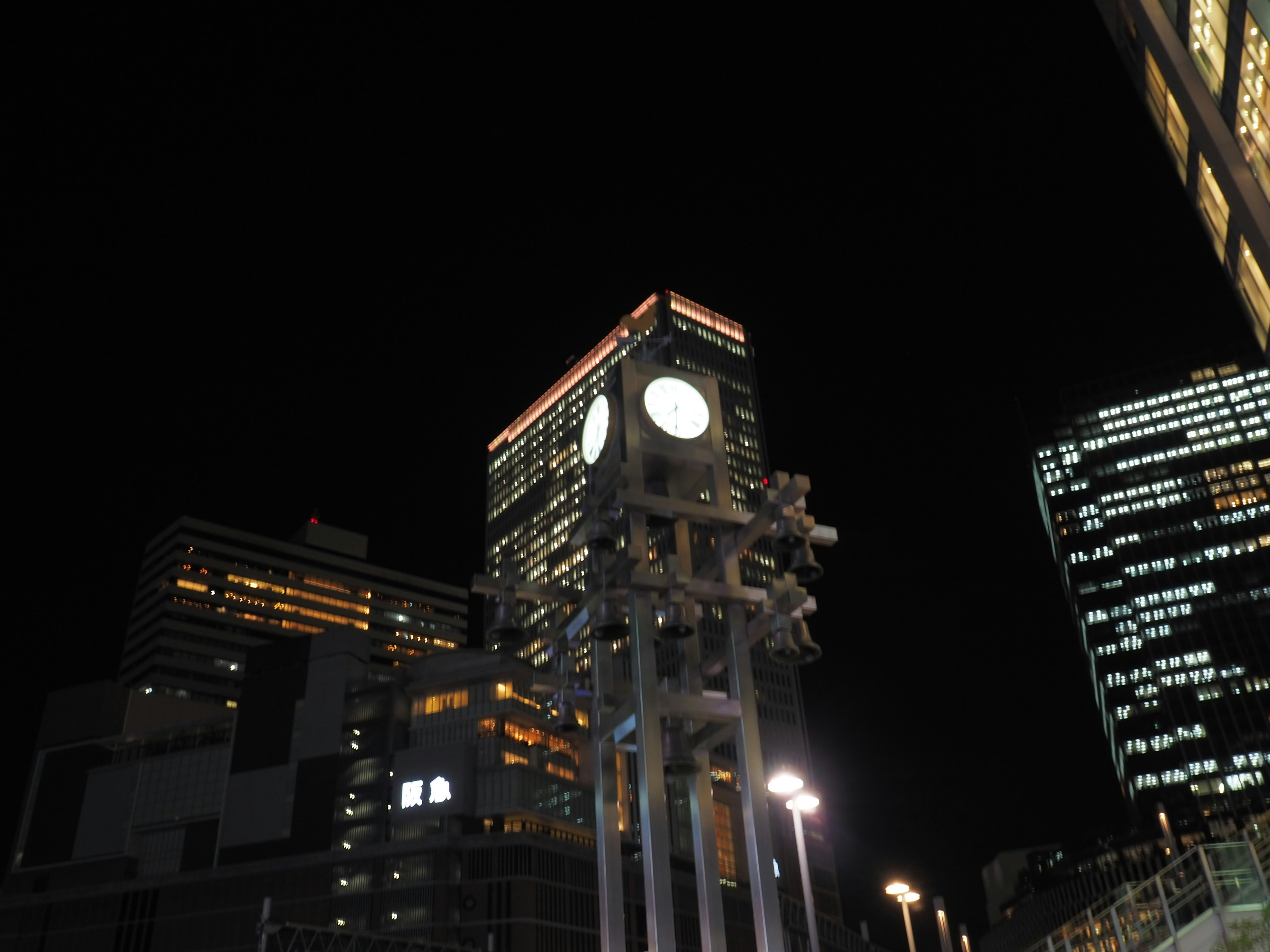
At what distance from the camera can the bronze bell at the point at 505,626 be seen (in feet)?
58.2

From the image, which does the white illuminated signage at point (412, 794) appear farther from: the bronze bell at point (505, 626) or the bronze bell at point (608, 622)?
the bronze bell at point (608, 622)

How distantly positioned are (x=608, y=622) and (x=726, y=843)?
3434 inches

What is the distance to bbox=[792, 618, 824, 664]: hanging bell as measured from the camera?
1681 cm

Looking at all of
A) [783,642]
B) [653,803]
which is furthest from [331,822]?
[653,803]

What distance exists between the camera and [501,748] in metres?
85.2

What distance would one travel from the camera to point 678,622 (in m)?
16.6

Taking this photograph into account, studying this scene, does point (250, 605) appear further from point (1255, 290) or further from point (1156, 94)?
point (1255, 290)

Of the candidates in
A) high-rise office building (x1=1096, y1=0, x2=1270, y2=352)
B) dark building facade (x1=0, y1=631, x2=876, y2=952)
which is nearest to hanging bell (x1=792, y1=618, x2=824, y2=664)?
high-rise office building (x1=1096, y1=0, x2=1270, y2=352)

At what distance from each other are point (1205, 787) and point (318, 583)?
133 meters

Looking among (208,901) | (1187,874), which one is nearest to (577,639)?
(1187,874)

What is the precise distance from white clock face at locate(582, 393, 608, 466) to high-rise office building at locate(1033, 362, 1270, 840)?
5646 inches

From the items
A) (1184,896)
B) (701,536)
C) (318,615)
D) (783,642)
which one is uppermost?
(318,615)

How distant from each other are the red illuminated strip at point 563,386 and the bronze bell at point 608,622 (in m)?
149

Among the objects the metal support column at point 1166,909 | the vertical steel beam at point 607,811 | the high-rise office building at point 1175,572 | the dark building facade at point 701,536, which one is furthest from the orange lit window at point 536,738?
the high-rise office building at point 1175,572
